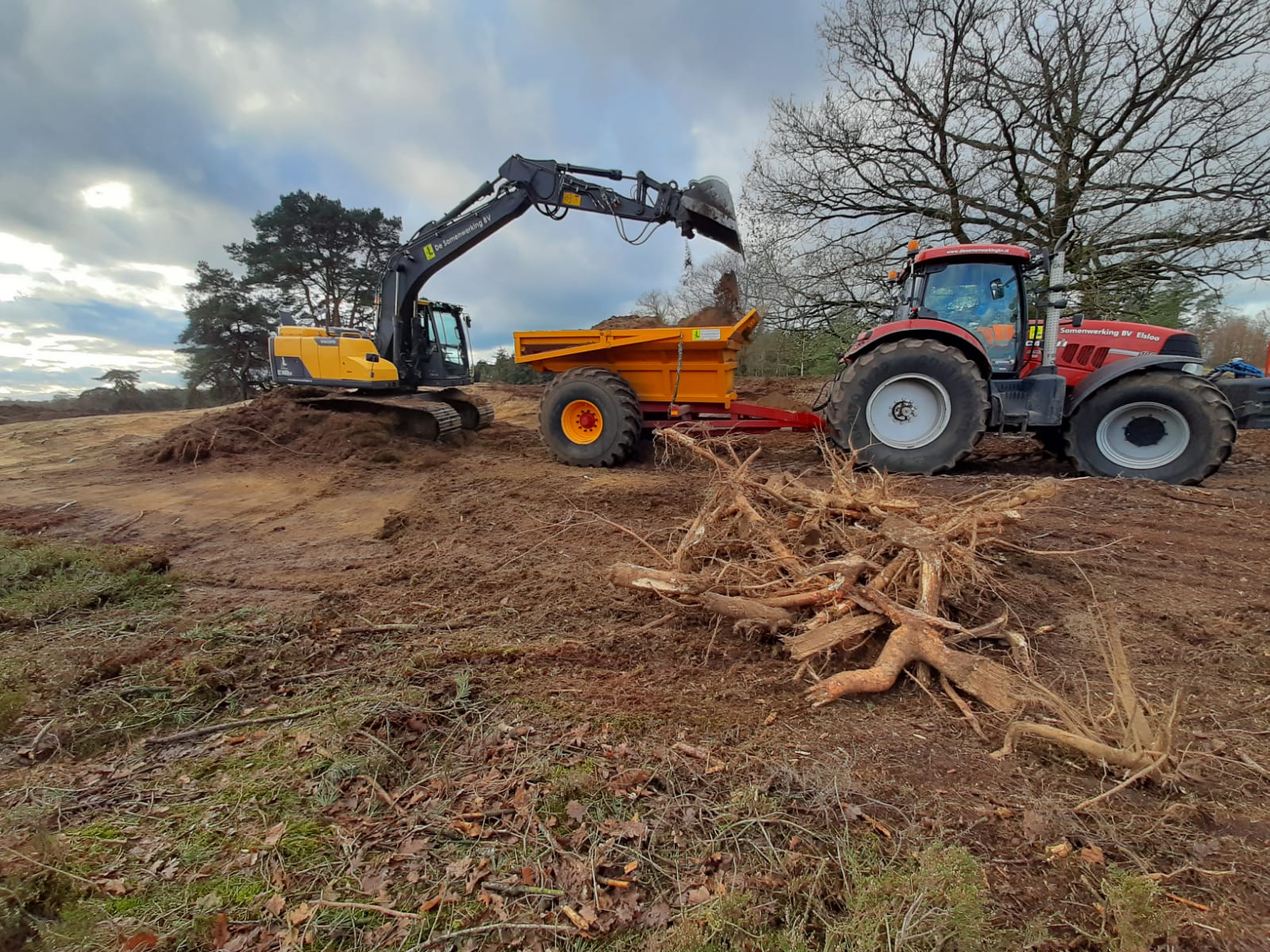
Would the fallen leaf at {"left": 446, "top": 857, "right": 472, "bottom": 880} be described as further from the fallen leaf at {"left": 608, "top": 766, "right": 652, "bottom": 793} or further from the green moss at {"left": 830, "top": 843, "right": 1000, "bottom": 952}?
the green moss at {"left": 830, "top": 843, "right": 1000, "bottom": 952}

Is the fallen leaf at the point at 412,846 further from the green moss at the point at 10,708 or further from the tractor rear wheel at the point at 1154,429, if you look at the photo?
the tractor rear wheel at the point at 1154,429

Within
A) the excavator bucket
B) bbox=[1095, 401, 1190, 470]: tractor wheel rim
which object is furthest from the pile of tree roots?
the excavator bucket

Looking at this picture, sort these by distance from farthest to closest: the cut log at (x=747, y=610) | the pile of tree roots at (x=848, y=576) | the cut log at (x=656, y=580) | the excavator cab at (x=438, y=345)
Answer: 1. the excavator cab at (x=438, y=345)
2. the cut log at (x=656, y=580)
3. the cut log at (x=747, y=610)
4. the pile of tree roots at (x=848, y=576)

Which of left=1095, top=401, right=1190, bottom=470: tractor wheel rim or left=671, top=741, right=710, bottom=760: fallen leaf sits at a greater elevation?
left=1095, top=401, right=1190, bottom=470: tractor wheel rim

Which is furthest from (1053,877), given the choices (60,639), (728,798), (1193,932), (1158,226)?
(1158,226)

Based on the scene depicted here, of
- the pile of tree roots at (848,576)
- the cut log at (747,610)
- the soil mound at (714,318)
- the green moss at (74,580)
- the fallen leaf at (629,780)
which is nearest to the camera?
the fallen leaf at (629,780)

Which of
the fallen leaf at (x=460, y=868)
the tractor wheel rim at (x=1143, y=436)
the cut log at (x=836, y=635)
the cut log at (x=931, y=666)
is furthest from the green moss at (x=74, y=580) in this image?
the tractor wheel rim at (x=1143, y=436)

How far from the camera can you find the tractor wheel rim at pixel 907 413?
6180 mm

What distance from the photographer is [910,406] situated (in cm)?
629

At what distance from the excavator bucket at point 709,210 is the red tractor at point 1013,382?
3.00m

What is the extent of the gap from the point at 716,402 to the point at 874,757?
5958 mm

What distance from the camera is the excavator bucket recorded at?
328 inches

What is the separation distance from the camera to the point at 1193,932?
1.38 meters

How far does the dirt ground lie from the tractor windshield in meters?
1.48
